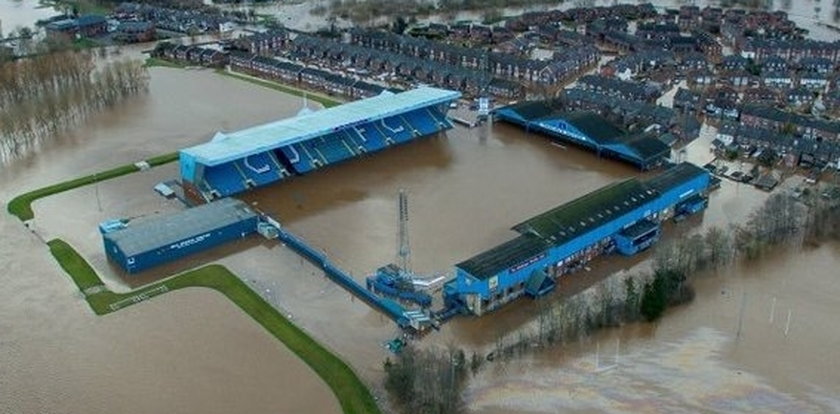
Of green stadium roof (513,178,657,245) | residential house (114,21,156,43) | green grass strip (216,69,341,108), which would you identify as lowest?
green stadium roof (513,178,657,245)

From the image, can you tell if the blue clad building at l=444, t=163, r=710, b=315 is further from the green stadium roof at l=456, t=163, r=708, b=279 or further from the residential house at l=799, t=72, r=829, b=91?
the residential house at l=799, t=72, r=829, b=91

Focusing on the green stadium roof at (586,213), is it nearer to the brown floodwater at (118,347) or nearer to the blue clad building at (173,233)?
the brown floodwater at (118,347)

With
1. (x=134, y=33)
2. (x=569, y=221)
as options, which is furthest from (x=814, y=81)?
(x=134, y=33)

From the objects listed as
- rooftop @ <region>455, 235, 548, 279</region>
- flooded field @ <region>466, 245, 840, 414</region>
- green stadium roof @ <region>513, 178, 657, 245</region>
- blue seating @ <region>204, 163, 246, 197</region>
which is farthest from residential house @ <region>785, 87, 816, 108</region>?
Result: blue seating @ <region>204, 163, 246, 197</region>

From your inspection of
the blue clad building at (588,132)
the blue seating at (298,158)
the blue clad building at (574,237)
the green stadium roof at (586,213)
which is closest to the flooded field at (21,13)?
the blue seating at (298,158)

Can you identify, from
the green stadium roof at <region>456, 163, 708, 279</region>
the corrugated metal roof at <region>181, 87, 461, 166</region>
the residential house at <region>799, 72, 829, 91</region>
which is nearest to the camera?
the green stadium roof at <region>456, 163, 708, 279</region>
